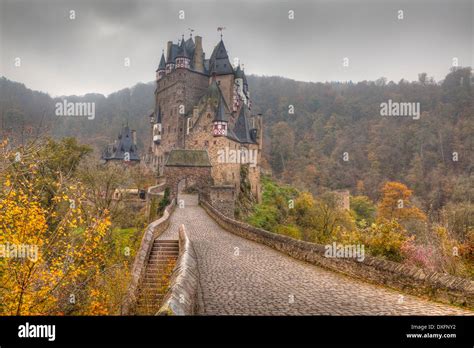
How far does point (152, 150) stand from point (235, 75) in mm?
17993

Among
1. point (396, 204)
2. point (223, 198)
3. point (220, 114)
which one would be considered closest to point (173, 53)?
point (220, 114)

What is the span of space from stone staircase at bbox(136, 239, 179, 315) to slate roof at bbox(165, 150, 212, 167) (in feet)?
60.8

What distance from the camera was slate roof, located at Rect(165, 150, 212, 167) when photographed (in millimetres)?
35188

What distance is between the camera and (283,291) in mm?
8945

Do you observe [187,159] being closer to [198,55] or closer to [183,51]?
[183,51]

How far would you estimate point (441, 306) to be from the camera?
742cm

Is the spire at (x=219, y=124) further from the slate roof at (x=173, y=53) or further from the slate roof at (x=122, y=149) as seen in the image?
the slate roof at (x=122, y=149)

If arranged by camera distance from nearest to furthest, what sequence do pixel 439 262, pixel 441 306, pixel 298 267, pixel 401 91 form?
pixel 441 306 → pixel 298 267 → pixel 439 262 → pixel 401 91

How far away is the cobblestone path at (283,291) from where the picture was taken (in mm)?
7305

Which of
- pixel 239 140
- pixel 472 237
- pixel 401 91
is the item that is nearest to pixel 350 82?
pixel 401 91

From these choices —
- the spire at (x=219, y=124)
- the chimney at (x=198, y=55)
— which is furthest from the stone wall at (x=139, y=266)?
the chimney at (x=198, y=55)

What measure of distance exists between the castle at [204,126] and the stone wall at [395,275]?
71.7 feet

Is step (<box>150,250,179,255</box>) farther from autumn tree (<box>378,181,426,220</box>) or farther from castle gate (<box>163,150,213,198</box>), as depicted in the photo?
autumn tree (<box>378,181,426,220</box>)
